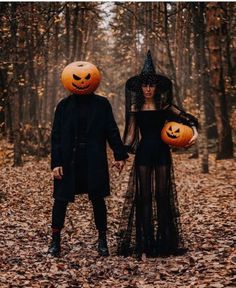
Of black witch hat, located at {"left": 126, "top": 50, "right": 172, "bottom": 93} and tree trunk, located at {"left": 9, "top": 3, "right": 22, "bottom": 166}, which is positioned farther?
tree trunk, located at {"left": 9, "top": 3, "right": 22, "bottom": 166}

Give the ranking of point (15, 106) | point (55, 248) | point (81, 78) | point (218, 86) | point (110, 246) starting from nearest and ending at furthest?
1. point (81, 78)
2. point (55, 248)
3. point (110, 246)
4. point (15, 106)
5. point (218, 86)

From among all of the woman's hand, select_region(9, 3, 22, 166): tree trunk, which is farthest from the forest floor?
select_region(9, 3, 22, 166): tree trunk

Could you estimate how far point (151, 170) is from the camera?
19.4ft

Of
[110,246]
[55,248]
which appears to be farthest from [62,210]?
[110,246]

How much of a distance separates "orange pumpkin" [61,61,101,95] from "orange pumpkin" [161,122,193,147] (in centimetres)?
106

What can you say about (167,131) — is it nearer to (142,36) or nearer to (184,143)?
(184,143)

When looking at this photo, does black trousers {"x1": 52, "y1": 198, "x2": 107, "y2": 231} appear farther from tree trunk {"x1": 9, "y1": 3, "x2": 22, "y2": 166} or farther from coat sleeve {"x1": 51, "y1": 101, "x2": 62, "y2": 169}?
tree trunk {"x1": 9, "y1": 3, "x2": 22, "y2": 166}

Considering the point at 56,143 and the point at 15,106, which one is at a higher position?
the point at 15,106

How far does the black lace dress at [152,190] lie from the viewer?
589cm

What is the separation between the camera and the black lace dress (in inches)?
232

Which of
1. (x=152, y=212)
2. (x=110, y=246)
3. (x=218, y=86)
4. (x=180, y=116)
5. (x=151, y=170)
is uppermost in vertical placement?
(x=218, y=86)

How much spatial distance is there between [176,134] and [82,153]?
118 cm

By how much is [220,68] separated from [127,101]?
34.0ft

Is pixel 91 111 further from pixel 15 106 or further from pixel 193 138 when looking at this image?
pixel 15 106
